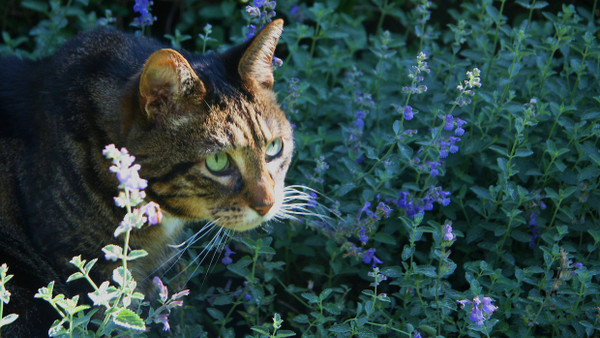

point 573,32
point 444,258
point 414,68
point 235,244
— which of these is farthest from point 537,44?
point 235,244

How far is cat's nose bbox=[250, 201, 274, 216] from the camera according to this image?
99.8 inches

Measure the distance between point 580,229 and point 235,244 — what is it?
1532 mm

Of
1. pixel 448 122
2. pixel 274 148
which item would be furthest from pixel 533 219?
pixel 274 148

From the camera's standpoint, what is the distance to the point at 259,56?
2656mm

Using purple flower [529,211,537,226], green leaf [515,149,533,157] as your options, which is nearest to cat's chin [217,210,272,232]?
green leaf [515,149,533,157]

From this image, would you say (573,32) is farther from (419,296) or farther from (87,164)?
(87,164)

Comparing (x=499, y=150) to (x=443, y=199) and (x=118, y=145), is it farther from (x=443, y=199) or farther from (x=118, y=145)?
(x=118, y=145)

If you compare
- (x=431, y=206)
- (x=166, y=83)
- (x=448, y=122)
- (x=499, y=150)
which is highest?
(x=166, y=83)

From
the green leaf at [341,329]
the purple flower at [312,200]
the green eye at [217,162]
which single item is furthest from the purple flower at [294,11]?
the green leaf at [341,329]

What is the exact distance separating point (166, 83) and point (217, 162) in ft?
1.10

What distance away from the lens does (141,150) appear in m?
2.47

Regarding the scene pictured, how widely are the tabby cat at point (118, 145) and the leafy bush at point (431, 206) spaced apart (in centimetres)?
37

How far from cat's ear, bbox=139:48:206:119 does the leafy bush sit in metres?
0.66

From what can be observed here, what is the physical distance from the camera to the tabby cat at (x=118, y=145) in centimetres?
247
